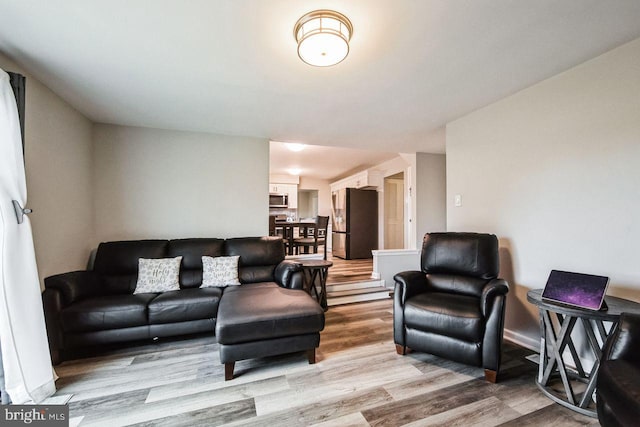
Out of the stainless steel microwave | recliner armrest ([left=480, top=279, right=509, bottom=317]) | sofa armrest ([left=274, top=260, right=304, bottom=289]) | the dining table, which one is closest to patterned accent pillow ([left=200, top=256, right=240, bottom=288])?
sofa armrest ([left=274, top=260, right=304, bottom=289])

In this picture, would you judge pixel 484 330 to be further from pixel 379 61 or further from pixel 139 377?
pixel 139 377

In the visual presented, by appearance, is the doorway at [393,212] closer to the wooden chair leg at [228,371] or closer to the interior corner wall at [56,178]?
the wooden chair leg at [228,371]

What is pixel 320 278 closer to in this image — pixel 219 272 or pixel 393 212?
pixel 219 272

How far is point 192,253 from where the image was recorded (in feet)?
9.86

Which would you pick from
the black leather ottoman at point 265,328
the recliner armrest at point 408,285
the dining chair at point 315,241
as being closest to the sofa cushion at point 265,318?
the black leather ottoman at point 265,328

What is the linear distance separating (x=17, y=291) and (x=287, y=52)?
2.35 m

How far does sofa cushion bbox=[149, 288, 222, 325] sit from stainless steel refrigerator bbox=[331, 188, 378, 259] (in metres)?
4.19

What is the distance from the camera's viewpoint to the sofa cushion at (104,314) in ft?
6.97

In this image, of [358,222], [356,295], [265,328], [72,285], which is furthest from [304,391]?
[358,222]

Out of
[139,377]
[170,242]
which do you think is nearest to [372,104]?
[170,242]

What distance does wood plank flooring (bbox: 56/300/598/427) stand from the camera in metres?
1.54

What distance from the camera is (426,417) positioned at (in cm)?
154

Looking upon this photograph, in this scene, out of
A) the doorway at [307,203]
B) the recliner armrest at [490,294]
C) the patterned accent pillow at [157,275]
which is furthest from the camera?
the doorway at [307,203]

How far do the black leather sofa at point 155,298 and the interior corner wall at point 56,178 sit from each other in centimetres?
22
